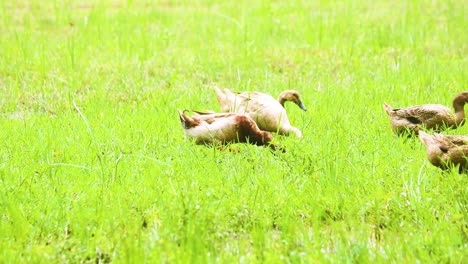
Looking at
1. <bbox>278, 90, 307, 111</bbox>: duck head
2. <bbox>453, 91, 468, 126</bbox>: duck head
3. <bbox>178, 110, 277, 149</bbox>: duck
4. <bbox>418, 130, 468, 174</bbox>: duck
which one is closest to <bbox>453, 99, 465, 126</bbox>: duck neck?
<bbox>453, 91, 468, 126</bbox>: duck head

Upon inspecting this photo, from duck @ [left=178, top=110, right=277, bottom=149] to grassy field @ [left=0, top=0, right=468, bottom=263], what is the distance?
77 mm

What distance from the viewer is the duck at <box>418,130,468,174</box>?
3840 mm

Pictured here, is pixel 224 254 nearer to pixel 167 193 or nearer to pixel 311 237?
pixel 311 237

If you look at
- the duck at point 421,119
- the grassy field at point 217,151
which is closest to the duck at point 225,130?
the grassy field at point 217,151

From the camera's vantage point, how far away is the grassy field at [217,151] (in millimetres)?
3279

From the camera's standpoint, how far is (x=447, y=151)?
3.89 meters

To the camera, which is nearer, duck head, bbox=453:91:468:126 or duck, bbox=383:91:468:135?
duck, bbox=383:91:468:135

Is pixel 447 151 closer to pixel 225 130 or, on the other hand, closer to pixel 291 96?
pixel 225 130

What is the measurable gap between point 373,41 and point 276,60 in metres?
1.30

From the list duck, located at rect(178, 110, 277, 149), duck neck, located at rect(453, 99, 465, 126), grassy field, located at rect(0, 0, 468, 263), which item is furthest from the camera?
duck neck, located at rect(453, 99, 465, 126)

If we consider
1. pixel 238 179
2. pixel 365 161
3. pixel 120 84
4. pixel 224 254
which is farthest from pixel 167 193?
pixel 120 84

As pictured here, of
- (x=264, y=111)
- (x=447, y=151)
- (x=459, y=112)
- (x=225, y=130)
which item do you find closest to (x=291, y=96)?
(x=264, y=111)

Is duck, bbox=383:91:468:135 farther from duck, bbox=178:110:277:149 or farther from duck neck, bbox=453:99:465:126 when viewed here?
duck, bbox=178:110:277:149

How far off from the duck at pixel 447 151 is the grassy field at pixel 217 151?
85 millimetres
